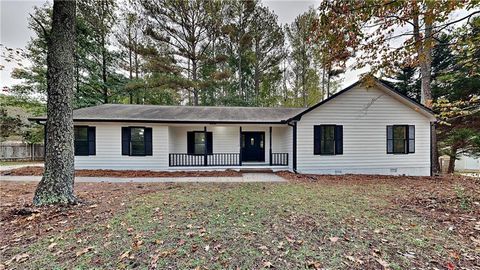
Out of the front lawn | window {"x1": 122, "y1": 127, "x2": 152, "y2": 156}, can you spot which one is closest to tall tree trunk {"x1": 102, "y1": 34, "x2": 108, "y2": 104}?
window {"x1": 122, "y1": 127, "x2": 152, "y2": 156}

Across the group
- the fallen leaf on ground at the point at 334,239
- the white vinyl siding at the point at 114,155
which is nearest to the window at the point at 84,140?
the white vinyl siding at the point at 114,155

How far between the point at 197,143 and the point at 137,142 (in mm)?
3215

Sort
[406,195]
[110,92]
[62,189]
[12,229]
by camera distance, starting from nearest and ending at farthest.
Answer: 1. [12,229]
2. [62,189]
3. [406,195]
4. [110,92]

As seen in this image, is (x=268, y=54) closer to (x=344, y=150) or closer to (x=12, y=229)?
(x=344, y=150)

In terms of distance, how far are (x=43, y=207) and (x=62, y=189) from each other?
18.1 inches

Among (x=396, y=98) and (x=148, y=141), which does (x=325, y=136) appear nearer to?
(x=396, y=98)

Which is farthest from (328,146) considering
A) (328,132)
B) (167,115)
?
(167,115)

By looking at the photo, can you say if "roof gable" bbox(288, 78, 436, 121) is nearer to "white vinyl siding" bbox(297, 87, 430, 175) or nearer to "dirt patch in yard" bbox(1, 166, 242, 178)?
"white vinyl siding" bbox(297, 87, 430, 175)

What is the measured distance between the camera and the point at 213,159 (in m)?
12.6

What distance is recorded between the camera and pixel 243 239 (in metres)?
3.41

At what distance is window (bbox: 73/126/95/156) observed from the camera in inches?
435

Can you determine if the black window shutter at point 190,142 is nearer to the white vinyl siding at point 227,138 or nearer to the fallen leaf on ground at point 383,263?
the white vinyl siding at point 227,138

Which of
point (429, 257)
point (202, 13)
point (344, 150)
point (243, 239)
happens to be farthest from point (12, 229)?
point (202, 13)

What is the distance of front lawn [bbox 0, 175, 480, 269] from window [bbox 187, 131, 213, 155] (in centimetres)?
683
